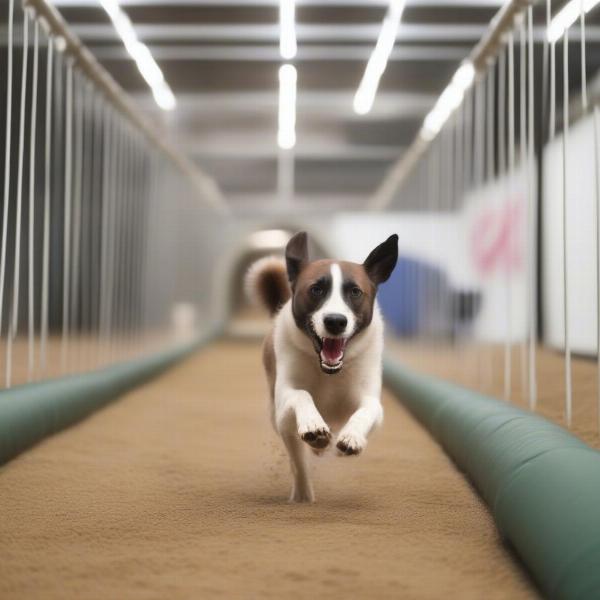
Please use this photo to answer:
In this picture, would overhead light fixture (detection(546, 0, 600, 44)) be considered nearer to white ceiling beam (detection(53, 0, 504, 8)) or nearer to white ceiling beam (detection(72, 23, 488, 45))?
white ceiling beam (detection(53, 0, 504, 8))

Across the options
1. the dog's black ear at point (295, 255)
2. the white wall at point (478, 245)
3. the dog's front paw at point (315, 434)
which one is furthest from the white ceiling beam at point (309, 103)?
the dog's front paw at point (315, 434)

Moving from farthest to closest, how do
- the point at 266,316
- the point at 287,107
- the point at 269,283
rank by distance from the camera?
1. the point at 287,107
2. the point at 266,316
3. the point at 269,283

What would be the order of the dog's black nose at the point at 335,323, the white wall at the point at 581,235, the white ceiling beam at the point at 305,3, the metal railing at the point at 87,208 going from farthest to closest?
the white ceiling beam at the point at 305,3
the white wall at the point at 581,235
the metal railing at the point at 87,208
the dog's black nose at the point at 335,323

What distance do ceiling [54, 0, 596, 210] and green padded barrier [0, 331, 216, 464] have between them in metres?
3.55

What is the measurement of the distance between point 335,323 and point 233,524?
0.72 meters

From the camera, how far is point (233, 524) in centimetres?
273

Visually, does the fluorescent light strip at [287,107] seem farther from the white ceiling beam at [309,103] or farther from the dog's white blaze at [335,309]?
the dog's white blaze at [335,309]

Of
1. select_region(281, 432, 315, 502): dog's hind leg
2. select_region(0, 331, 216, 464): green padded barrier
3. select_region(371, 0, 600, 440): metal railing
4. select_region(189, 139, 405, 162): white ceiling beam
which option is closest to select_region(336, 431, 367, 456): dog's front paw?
select_region(281, 432, 315, 502): dog's hind leg

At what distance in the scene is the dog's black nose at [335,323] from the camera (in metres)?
2.85

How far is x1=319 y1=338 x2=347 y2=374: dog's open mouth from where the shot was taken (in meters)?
2.91

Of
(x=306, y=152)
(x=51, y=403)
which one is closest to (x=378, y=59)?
(x=306, y=152)

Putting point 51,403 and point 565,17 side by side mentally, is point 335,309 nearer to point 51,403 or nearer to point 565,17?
point 565,17

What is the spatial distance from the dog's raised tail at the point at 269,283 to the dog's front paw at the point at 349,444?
1.16 metres

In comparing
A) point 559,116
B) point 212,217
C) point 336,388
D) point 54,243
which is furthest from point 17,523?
point 212,217
